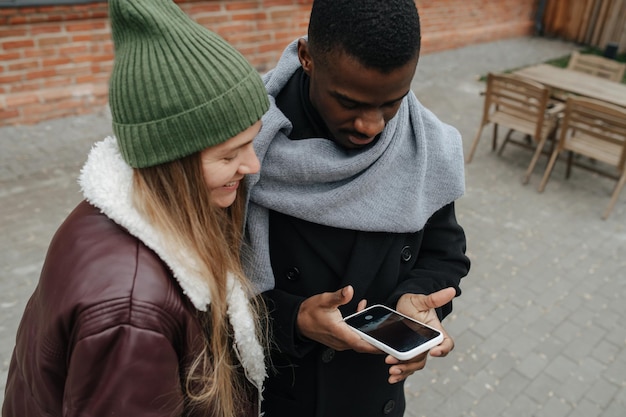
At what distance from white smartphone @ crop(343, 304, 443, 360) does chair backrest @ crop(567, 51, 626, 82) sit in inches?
291

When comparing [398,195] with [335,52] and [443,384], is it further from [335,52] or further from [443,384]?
[443,384]

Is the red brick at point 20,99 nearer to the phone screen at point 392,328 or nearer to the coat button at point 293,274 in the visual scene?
the coat button at point 293,274

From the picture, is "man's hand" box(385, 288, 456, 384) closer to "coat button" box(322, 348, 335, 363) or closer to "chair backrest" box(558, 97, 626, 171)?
"coat button" box(322, 348, 335, 363)

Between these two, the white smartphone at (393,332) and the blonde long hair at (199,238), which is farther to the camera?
the white smartphone at (393,332)

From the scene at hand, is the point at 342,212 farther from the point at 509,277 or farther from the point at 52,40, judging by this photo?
the point at 52,40

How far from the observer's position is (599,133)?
588 cm

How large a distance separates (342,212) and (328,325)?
306 millimetres

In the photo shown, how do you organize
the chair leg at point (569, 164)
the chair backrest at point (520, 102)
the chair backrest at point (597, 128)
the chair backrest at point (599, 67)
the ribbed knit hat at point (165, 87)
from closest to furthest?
the ribbed knit hat at point (165, 87)
the chair backrest at point (597, 128)
the chair backrest at point (520, 102)
the chair leg at point (569, 164)
the chair backrest at point (599, 67)

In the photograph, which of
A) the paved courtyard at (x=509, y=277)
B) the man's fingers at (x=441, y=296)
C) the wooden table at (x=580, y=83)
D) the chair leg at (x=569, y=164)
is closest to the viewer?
the man's fingers at (x=441, y=296)

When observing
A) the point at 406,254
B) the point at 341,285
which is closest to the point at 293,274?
the point at 341,285

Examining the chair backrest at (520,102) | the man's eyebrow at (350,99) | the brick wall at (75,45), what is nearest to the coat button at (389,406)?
the man's eyebrow at (350,99)

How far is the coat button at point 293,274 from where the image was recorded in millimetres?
1625

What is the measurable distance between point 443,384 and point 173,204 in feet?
9.70

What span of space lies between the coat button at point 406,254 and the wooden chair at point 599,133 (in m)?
4.70
